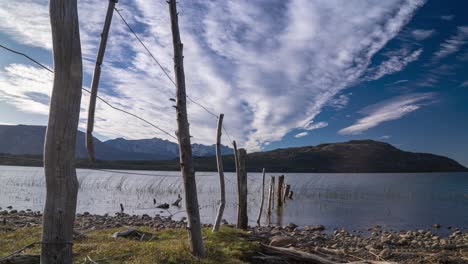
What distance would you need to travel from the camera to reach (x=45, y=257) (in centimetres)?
454

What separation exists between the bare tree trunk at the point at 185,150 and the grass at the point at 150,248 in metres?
0.49

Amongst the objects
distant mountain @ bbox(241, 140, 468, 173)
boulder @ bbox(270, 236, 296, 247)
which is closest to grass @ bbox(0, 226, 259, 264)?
boulder @ bbox(270, 236, 296, 247)

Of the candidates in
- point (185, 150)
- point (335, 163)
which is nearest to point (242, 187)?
point (185, 150)

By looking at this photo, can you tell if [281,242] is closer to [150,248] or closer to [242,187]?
[242,187]

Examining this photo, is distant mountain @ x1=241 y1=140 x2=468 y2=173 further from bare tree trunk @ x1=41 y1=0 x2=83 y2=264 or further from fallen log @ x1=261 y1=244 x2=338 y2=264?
bare tree trunk @ x1=41 y1=0 x2=83 y2=264

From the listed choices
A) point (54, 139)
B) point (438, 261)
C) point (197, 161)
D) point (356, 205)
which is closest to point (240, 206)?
point (438, 261)

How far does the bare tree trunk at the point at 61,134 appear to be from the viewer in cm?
440

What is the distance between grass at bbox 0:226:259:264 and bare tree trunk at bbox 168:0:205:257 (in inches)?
19.1

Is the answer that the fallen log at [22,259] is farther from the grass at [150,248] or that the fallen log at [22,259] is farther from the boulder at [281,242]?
the boulder at [281,242]

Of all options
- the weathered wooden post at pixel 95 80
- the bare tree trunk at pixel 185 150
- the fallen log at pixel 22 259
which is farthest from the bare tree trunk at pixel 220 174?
the weathered wooden post at pixel 95 80

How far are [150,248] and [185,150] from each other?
2.58 metres

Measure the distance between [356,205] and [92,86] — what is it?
112ft

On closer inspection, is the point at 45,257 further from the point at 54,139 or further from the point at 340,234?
the point at 340,234

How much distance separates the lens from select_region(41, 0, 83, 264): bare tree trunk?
173 inches
